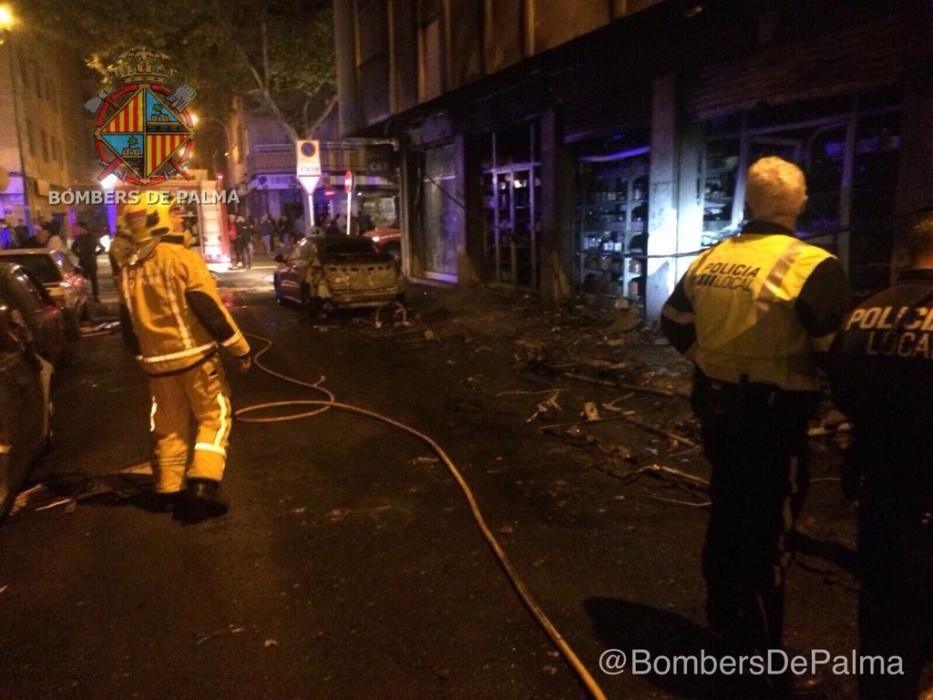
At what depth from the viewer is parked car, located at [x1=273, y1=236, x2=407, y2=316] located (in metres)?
14.2

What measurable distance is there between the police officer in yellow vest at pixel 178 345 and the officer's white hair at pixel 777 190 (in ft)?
10.7

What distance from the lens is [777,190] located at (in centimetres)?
292

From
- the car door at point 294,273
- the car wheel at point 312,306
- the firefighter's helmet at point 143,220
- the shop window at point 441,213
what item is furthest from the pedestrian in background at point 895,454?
the shop window at point 441,213

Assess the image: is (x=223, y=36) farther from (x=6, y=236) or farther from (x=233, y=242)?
(x=6, y=236)

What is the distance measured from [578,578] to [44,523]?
356 cm

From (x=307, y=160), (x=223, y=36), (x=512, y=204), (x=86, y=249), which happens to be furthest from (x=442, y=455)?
(x=223, y=36)

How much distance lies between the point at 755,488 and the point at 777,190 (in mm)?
1161

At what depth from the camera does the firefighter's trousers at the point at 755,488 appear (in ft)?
9.51

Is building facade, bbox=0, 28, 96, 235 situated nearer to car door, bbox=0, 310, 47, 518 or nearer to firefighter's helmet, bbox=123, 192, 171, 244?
car door, bbox=0, 310, 47, 518

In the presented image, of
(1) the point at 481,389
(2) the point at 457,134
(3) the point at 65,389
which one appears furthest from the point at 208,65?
(1) the point at 481,389

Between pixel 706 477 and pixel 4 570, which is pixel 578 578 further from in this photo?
pixel 4 570

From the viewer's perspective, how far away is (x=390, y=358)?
10703 mm

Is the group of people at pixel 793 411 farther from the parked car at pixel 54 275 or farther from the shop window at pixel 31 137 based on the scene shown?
the shop window at pixel 31 137

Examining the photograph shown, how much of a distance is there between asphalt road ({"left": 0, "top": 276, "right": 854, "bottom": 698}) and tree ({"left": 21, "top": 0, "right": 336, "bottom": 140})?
71.8ft
